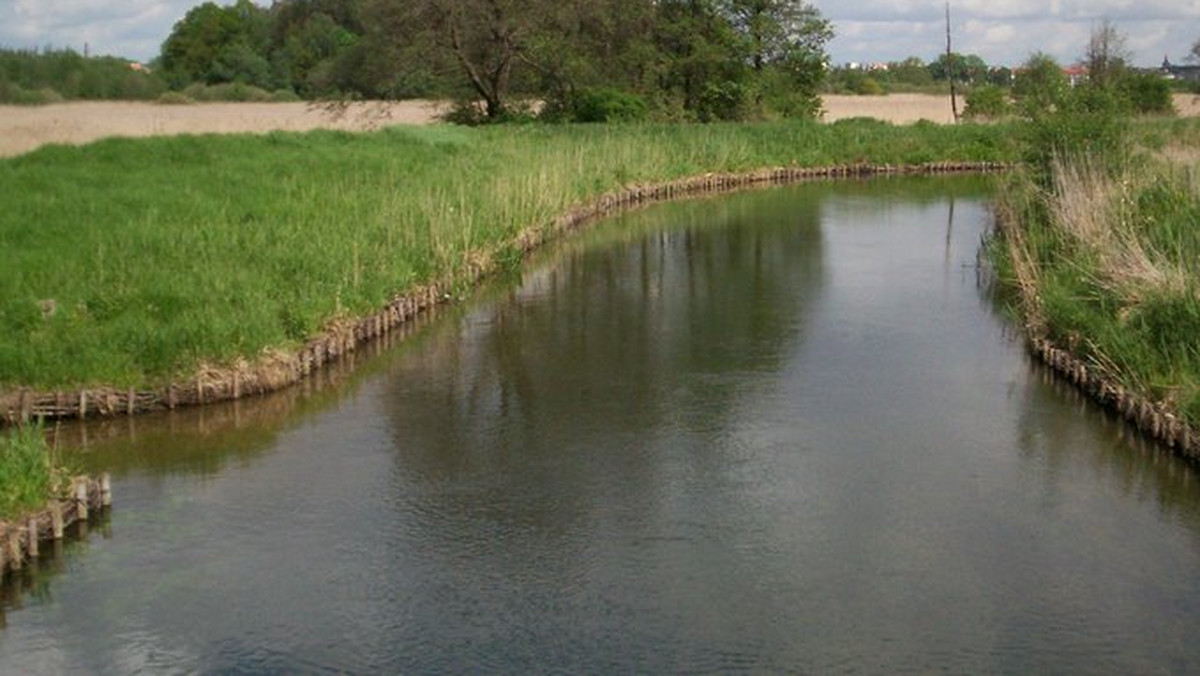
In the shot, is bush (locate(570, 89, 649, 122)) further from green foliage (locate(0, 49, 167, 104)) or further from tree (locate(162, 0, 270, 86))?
tree (locate(162, 0, 270, 86))

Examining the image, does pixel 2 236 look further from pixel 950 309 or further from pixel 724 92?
pixel 724 92

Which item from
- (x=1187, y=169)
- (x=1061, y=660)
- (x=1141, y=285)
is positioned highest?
(x=1187, y=169)

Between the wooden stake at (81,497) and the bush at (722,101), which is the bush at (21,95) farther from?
the wooden stake at (81,497)

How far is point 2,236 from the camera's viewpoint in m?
13.9

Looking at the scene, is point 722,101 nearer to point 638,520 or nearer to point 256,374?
point 256,374

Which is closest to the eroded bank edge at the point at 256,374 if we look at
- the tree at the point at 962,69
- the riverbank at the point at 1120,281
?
the riverbank at the point at 1120,281

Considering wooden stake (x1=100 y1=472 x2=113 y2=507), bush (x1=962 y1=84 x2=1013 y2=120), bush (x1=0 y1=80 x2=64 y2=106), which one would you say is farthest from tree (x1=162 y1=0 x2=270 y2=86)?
wooden stake (x1=100 y1=472 x2=113 y2=507)

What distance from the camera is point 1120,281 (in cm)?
1225

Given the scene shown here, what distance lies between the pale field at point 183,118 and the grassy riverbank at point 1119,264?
14.5m

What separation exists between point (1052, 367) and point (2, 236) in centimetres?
1028

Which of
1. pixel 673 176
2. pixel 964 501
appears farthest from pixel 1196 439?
pixel 673 176

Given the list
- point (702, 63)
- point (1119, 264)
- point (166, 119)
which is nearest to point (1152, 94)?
point (702, 63)

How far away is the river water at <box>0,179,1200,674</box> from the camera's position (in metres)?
7.37

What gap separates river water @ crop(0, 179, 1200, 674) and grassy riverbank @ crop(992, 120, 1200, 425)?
1.76 ft
